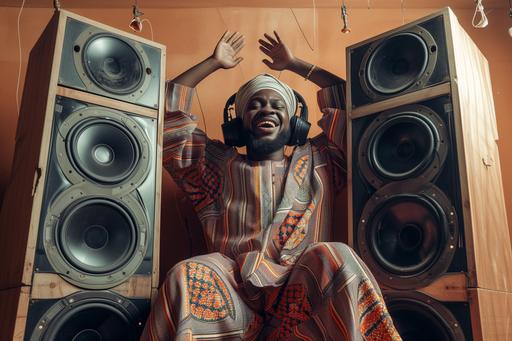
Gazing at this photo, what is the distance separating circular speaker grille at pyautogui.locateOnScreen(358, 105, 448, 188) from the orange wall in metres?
0.64

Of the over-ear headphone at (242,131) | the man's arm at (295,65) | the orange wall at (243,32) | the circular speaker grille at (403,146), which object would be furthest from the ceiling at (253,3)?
the circular speaker grille at (403,146)

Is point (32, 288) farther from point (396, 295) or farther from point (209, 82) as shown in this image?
point (209, 82)

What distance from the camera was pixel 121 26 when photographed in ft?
7.94

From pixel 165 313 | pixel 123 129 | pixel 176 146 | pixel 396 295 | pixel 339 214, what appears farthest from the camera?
pixel 339 214

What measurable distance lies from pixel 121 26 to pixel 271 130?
0.99 metres

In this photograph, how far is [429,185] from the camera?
1.56 m

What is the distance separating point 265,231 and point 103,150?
0.57 m

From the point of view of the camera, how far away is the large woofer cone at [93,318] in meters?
1.42

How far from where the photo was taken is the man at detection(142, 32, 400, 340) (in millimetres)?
1319

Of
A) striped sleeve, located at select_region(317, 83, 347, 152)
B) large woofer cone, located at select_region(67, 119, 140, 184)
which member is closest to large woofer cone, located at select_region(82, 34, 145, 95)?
large woofer cone, located at select_region(67, 119, 140, 184)

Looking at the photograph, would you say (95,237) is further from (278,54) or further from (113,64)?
(278,54)

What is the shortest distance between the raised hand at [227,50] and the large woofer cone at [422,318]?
1042mm

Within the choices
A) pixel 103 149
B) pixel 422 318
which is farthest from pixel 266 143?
pixel 422 318

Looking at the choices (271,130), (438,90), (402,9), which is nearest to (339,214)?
(271,130)
